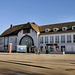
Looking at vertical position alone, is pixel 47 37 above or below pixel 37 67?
above

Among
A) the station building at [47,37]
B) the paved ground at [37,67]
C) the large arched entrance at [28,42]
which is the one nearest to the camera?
the paved ground at [37,67]

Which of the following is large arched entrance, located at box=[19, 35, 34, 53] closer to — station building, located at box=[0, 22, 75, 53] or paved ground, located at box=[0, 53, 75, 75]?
station building, located at box=[0, 22, 75, 53]

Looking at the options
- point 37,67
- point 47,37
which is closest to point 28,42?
point 47,37

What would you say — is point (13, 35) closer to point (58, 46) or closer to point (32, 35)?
point (32, 35)

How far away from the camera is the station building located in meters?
43.0

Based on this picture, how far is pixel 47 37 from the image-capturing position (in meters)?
47.4

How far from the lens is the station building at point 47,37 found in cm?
4300

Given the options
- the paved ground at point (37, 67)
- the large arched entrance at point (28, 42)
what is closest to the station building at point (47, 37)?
the large arched entrance at point (28, 42)

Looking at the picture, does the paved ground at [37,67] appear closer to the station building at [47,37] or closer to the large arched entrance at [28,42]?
the station building at [47,37]

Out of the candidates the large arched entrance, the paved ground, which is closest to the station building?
the large arched entrance

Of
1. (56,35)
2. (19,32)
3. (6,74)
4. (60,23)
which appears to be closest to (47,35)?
(56,35)

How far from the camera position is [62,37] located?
145 ft

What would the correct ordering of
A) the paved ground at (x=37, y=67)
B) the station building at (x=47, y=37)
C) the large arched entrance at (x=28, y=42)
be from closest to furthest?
the paved ground at (x=37, y=67) → the station building at (x=47, y=37) → the large arched entrance at (x=28, y=42)

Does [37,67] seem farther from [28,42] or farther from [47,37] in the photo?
[28,42]
